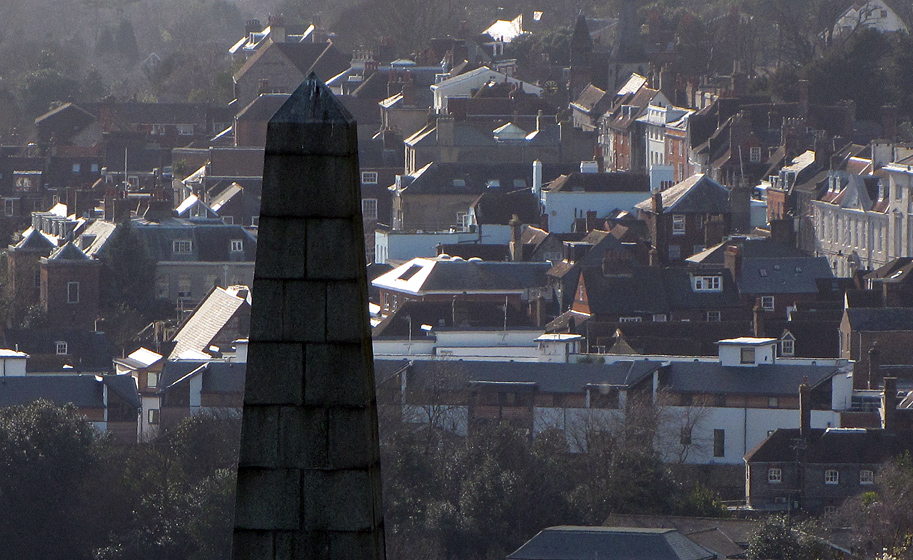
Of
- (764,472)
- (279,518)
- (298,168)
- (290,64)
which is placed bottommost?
(764,472)

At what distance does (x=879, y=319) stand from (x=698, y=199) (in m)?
14.6

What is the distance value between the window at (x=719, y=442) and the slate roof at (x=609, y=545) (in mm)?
11418

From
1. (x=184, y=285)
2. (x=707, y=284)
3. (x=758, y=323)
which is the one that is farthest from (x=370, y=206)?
(x=758, y=323)

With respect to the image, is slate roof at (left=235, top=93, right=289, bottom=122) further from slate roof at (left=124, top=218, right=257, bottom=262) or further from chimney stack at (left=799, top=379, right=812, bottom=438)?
chimney stack at (left=799, top=379, right=812, bottom=438)

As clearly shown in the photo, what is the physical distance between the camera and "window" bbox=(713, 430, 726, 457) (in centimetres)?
4775

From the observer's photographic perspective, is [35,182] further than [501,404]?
Yes

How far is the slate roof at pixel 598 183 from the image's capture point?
2911 inches

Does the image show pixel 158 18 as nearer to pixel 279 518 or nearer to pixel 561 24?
pixel 561 24

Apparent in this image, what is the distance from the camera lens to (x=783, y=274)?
201ft

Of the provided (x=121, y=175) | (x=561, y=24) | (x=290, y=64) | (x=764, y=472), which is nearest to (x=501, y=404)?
(x=764, y=472)

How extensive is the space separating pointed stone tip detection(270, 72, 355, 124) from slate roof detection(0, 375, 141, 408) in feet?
126

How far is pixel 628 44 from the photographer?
10075 cm

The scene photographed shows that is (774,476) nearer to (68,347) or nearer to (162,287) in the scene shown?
(68,347)

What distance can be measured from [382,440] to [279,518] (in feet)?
101
